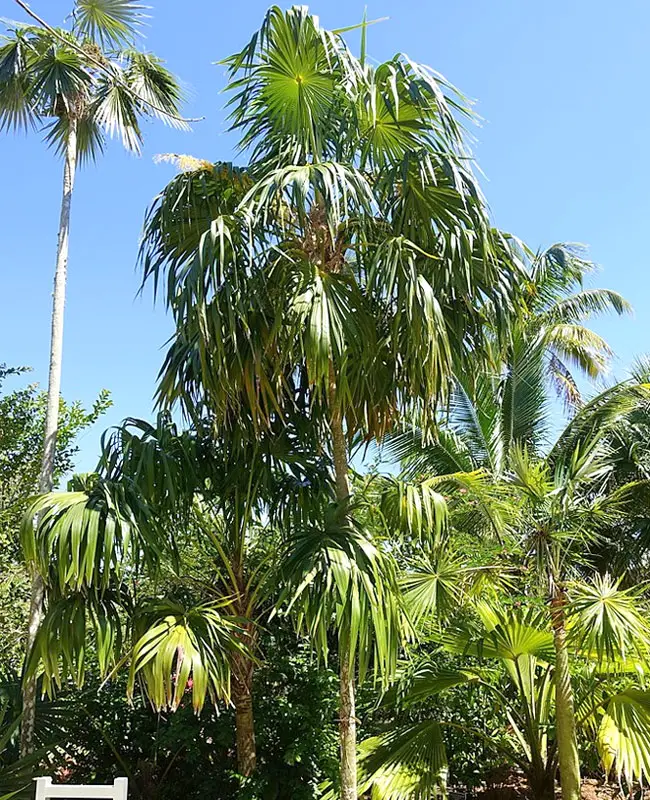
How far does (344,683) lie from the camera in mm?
4539

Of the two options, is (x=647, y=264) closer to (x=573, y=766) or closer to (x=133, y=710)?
(x=573, y=766)

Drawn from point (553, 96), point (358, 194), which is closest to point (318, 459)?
point (358, 194)

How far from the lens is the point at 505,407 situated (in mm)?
9000

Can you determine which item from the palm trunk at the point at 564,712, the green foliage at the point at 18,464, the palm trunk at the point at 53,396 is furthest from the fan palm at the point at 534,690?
the green foliage at the point at 18,464

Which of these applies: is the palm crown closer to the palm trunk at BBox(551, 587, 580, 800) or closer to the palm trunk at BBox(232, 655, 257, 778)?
the palm trunk at BBox(232, 655, 257, 778)

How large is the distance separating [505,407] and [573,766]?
4.78 metres

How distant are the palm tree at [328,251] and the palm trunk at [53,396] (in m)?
1.21

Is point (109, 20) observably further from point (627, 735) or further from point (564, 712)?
point (627, 735)

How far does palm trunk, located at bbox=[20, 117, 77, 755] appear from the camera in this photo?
5227 mm

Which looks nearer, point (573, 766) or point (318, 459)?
point (573, 766)

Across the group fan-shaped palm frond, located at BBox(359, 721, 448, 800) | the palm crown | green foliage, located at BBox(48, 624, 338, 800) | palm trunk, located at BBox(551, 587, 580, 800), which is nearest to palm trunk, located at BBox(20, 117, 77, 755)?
the palm crown

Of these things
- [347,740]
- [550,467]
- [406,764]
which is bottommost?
[406,764]

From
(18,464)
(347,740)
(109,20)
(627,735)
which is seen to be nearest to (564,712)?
(627,735)

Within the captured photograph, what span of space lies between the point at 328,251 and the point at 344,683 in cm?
278
